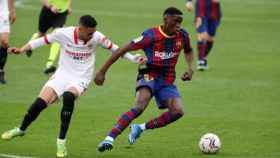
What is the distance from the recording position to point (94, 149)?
47.2 ft

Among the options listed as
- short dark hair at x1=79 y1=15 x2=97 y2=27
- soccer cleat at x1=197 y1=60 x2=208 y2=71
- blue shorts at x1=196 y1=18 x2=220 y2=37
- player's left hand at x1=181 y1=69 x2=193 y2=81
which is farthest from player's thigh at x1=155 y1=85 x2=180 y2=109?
blue shorts at x1=196 y1=18 x2=220 y2=37

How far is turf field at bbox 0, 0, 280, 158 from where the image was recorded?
1463 centimetres

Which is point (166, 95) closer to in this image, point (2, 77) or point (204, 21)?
point (2, 77)

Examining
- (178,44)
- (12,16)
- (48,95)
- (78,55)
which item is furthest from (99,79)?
(12,16)

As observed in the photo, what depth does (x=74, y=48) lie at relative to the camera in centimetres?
1383

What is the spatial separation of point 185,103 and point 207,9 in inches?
190

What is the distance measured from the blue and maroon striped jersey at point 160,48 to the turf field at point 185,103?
4.13ft

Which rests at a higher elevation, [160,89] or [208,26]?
[160,89]

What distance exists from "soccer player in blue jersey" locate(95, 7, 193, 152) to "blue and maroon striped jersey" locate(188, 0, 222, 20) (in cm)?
913

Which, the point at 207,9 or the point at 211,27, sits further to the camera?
the point at 211,27

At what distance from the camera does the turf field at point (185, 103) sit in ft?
48.0

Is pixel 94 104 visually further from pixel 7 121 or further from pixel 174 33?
pixel 174 33

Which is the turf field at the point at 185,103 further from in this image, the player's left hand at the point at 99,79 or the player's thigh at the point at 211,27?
the player's left hand at the point at 99,79

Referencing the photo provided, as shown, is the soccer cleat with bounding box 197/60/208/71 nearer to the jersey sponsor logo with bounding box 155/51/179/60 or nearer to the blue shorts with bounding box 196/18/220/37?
the blue shorts with bounding box 196/18/220/37
